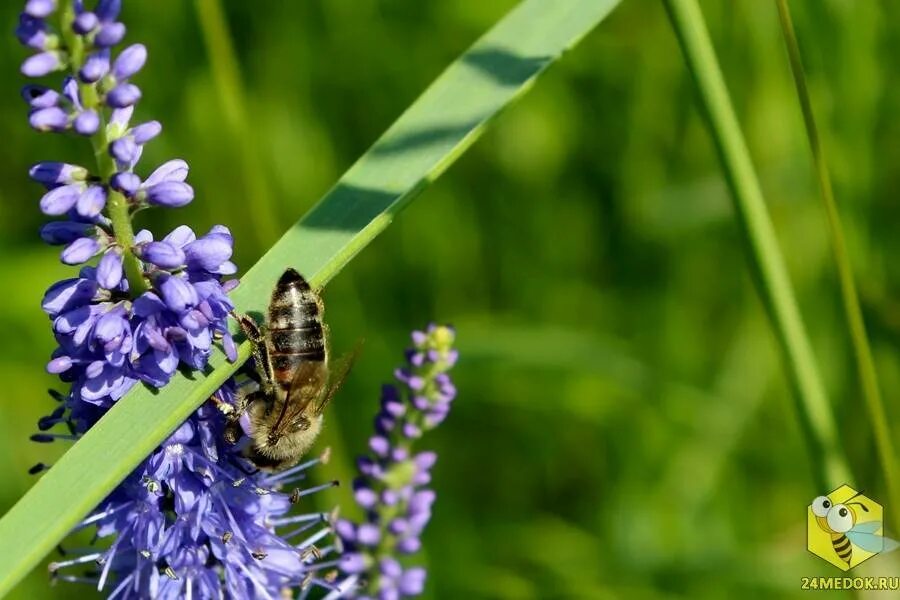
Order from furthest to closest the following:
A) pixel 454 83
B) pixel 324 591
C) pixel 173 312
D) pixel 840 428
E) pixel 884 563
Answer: pixel 840 428 → pixel 884 563 → pixel 324 591 → pixel 454 83 → pixel 173 312

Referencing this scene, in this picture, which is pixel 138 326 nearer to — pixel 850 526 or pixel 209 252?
pixel 209 252

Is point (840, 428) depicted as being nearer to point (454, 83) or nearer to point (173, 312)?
point (454, 83)

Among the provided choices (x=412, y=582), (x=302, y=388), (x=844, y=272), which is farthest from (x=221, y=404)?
(x=844, y=272)

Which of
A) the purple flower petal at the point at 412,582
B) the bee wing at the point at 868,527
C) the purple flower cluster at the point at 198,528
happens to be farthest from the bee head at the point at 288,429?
the bee wing at the point at 868,527

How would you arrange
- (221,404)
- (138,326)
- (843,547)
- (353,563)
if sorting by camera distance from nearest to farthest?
(138,326) < (221,404) < (353,563) < (843,547)

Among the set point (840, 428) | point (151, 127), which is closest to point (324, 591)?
point (151, 127)

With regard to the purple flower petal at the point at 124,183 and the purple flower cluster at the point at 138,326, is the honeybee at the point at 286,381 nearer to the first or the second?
the purple flower cluster at the point at 138,326

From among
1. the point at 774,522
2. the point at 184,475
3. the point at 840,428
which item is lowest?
the point at 184,475
